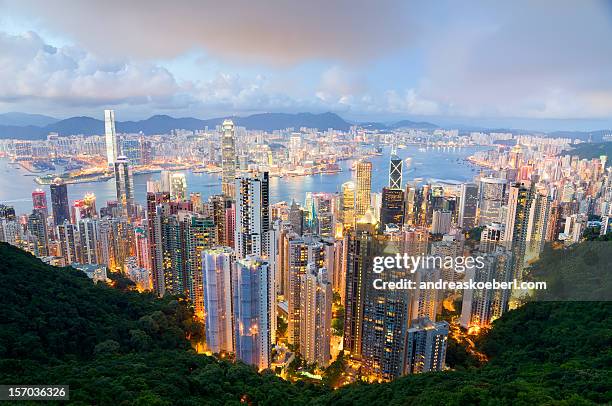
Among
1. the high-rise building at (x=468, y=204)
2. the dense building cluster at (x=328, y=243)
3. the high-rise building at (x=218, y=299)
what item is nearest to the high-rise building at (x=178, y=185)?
the dense building cluster at (x=328, y=243)

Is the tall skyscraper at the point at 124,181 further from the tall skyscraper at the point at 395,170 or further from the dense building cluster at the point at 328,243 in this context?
the tall skyscraper at the point at 395,170

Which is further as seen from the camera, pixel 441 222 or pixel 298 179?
pixel 298 179

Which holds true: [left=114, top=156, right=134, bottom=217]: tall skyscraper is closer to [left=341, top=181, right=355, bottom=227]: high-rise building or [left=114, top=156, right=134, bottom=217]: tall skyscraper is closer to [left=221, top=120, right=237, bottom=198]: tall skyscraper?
[left=221, top=120, right=237, bottom=198]: tall skyscraper

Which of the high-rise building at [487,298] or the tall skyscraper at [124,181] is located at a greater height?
the tall skyscraper at [124,181]

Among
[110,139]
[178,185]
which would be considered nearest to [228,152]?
[178,185]

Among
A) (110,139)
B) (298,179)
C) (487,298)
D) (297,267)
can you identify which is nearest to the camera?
(487,298)

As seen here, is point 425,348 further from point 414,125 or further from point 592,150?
point 592,150

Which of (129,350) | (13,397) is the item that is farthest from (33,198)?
(13,397)
